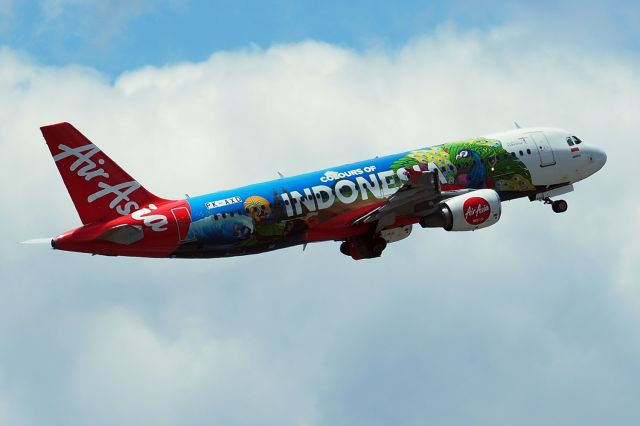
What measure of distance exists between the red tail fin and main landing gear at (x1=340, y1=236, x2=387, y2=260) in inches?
474

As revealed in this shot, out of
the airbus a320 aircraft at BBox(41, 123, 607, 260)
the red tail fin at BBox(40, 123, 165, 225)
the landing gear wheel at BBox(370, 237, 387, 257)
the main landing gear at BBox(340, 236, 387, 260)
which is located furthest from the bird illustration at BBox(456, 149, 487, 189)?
the red tail fin at BBox(40, 123, 165, 225)

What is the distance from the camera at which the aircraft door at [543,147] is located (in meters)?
71.2

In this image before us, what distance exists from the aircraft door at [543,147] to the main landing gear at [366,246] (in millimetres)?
9094

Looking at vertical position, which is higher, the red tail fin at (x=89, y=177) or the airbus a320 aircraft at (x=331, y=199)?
the red tail fin at (x=89, y=177)

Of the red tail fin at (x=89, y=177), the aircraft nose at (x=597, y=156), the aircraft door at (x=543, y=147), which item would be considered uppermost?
the red tail fin at (x=89, y=177)

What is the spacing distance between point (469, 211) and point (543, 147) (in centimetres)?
791

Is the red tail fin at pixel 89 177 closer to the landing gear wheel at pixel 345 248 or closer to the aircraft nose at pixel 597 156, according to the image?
the landing gear wheel at pixel 345 248

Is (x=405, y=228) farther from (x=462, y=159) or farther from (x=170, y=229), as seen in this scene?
(x=170, y=229)

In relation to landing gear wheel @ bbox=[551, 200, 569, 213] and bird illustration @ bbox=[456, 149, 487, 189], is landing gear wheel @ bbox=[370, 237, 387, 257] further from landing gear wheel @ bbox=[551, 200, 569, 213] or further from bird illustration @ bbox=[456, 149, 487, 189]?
landing gear wheel @ bbox=[551, 200, 569, 213]

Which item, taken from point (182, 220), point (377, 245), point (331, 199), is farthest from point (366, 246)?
point (182, 220)

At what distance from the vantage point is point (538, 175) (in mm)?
71125

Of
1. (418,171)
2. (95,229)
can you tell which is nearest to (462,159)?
(418,171)

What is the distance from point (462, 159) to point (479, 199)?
323 centimetres

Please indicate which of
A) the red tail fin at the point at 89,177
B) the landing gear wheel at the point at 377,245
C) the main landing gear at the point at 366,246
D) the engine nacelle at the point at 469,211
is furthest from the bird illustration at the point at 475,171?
the red tail fin at the point at 89,177
